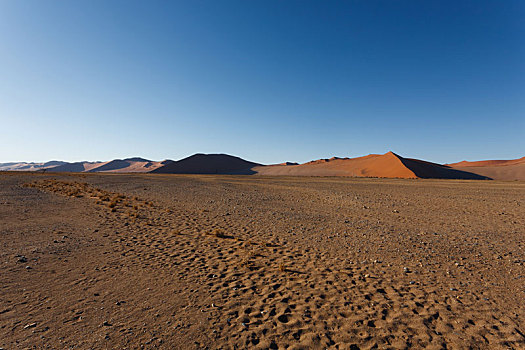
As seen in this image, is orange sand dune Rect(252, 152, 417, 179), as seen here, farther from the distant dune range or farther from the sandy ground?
the sandy ground

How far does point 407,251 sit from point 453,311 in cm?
370

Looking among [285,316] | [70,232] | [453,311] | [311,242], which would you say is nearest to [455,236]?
[311,242]

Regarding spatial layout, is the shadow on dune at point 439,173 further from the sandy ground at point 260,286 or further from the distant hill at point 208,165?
the sandy ground at point 260,286

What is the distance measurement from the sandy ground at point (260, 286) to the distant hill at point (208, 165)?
125 m

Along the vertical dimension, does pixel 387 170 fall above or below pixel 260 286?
above

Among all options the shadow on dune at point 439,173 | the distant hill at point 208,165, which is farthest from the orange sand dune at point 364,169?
the distant hill at point 208,165

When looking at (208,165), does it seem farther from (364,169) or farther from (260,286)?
(260,286)

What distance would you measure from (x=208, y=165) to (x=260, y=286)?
148663 millimetres

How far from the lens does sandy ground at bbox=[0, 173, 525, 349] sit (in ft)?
13.8

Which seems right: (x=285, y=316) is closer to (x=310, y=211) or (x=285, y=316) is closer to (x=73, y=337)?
(x=73, y=337)

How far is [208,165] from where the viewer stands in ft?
495

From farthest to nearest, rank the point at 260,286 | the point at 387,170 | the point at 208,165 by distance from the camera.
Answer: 1. the point at 208,165
2. the point at 387,170
3. the point at 260,286

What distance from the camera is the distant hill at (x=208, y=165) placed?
472 ft

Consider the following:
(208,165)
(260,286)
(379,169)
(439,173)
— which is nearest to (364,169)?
(379,169)
